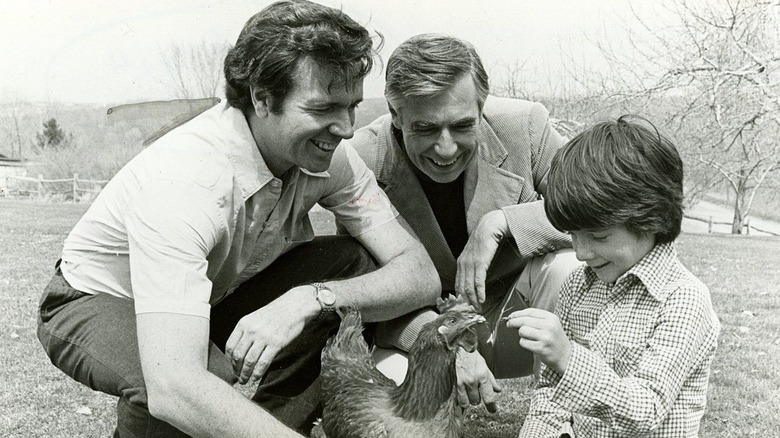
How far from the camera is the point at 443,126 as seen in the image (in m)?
3.15

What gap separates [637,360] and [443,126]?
4.36 feet

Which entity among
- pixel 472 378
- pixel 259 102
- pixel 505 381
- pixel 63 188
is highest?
pixel 259 102

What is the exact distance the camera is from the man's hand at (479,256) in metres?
3.12

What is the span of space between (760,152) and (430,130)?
16.4 m

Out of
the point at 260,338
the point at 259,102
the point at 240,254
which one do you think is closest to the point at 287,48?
the point at 259,102

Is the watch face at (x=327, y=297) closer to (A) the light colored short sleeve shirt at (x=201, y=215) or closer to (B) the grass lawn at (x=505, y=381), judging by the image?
(A) the light colored short sleeve shirt at (x=201, y=215)

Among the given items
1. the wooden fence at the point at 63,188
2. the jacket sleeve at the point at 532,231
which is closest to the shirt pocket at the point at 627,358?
the jacket sleeve at the point at 532,231

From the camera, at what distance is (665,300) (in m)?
2.33

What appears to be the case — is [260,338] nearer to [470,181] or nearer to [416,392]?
[416,392]

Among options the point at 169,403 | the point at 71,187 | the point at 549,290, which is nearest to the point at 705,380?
the point at 549,290

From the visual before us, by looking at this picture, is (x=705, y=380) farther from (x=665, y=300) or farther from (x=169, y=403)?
(x=169, y=403)

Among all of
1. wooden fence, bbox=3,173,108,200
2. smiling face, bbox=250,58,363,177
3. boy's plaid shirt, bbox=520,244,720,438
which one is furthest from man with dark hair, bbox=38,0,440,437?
wooden fence, bbox=3,173,108,200

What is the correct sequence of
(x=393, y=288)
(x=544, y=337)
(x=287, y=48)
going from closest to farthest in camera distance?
(x=544, y=337) → (x=287, y=48) → (x=393, y=288)

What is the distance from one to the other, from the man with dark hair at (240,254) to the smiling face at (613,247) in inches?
33.7
